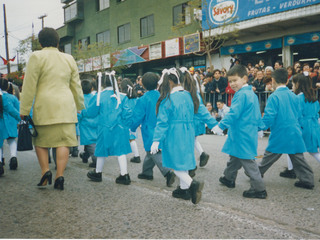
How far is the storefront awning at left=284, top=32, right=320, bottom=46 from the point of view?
1345cm

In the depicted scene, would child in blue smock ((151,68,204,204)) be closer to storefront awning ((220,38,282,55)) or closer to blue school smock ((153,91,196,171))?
blue school smock ((153,91,196,171))

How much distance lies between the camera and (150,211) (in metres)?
3.41

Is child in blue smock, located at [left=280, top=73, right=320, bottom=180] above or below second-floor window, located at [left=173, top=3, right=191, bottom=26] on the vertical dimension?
below

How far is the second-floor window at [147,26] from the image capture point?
22438 millimetres

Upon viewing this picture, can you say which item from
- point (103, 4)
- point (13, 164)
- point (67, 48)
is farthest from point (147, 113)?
point (67, 48)

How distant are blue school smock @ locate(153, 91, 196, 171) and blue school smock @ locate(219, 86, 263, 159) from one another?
0.57 metres

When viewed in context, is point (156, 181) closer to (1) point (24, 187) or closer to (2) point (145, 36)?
(1) point (24, 187)

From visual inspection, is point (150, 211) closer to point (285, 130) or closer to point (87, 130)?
point (285, 130)

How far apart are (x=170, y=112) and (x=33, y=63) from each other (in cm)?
192

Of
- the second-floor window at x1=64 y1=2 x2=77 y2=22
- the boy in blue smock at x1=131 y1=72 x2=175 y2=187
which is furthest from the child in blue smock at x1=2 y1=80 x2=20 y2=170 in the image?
the second-floor window at x1=64 y1=2 x2=77 y2=22

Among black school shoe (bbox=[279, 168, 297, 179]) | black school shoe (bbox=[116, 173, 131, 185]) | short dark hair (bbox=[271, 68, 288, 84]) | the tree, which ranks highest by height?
the tree

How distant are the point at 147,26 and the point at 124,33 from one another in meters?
3.14

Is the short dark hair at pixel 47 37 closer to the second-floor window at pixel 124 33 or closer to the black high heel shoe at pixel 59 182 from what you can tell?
the black high heel shoe at pixel 59 182

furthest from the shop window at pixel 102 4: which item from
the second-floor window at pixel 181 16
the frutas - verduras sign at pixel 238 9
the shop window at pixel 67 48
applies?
the frutas - verduras sign at pixel 238 9
